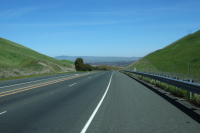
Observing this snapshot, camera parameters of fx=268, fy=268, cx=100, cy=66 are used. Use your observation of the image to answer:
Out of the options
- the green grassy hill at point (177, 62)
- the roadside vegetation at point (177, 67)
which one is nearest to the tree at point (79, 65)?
the green grassy hill at point (177, 62)

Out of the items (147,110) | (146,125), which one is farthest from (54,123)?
(147,110)

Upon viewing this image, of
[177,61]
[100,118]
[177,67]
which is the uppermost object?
[177,61]

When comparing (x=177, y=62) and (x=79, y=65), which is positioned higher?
(x=177, y=62)

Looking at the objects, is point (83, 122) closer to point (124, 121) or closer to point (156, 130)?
point (124, 121)

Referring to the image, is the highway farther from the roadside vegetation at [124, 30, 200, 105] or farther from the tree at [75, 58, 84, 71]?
the tree at [75, 58, 84, 71]

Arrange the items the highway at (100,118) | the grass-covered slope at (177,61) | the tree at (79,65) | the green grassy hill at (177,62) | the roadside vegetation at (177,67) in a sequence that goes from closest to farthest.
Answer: the highway at (100,118)
the roadside vegetation at (177,67)
the green grassy hill at (177,62)
the grass-covered slope at (177,61)
the tree at (79,65)

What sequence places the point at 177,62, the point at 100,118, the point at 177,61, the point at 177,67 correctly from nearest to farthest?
1. the point at 100,118
2. the point at 177,67
3. the point at 177,62
4. the point at 177,61

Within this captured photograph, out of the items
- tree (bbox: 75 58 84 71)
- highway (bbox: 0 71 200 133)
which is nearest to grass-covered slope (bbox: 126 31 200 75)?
tree (bbox: 75 58 84 71)

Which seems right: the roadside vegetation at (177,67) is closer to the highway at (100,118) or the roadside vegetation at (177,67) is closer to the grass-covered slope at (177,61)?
the grass-covered slope at (177,61)

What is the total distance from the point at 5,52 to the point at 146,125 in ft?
351

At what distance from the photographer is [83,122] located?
820cm

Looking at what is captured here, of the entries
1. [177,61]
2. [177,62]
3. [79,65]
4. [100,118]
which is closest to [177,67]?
[177,62]

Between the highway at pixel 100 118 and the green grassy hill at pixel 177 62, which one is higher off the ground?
the green grassy hill at pixel 177 62

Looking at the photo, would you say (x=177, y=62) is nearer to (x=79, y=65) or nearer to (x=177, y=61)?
(x=177, y=61)
